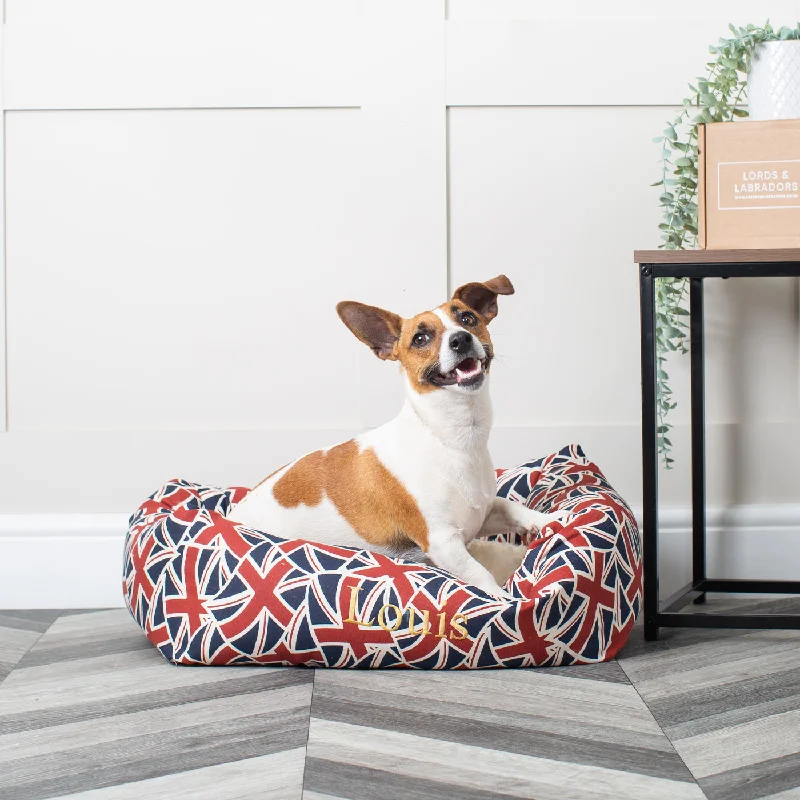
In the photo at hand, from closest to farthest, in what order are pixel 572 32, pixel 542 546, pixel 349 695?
pixel 349 695, pixel 542 546, pixel 572 32

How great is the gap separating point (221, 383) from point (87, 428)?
36cm

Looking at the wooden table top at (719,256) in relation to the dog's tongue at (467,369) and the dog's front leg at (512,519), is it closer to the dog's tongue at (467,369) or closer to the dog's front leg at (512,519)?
the dog's tongue at (467,369)

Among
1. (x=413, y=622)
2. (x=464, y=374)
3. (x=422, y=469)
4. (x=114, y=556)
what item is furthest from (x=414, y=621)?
(x=114, y=556)

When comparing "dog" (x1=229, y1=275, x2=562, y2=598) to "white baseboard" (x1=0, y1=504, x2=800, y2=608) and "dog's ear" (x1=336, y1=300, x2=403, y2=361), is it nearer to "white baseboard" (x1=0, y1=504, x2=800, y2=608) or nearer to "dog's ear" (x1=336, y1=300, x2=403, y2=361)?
"dog's ear" (x1=336, y1=300, x2=403, y2=361)

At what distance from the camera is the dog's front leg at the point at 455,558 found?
5.70ft

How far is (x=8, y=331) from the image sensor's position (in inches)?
92.6

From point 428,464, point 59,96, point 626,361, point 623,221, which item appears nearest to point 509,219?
point 623,221

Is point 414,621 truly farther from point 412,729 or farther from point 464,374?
point 464,374

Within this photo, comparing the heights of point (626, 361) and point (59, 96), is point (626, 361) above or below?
below

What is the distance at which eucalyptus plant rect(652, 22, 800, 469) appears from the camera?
1955mm

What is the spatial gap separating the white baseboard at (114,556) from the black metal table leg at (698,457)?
0.31ft

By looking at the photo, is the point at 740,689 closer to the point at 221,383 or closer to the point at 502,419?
the point at 502,419

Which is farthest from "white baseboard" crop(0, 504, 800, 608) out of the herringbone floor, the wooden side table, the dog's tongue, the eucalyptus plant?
the dog's tongue

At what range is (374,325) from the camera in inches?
72.7
